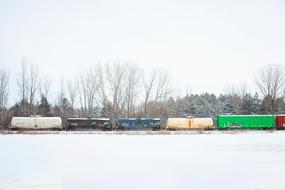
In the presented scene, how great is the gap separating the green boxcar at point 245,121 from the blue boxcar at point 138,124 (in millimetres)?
8296

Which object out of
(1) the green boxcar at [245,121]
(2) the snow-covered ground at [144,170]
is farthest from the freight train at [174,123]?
(2) the snow-covered ground at [144,170]

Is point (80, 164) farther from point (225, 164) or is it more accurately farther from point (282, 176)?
point (282, 176)

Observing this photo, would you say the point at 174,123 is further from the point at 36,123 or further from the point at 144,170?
the point at 144,170

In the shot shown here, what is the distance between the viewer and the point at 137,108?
66.4m

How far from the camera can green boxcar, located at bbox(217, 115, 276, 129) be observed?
157ft

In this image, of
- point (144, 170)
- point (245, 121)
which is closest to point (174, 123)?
point (245, 121)

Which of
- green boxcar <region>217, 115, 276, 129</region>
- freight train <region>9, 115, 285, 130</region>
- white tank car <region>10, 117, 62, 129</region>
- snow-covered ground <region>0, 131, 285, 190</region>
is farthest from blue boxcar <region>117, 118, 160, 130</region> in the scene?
snow-covered ground <region>0, 131, 285, 190</region>

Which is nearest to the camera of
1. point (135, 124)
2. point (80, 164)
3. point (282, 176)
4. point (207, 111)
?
point (282, 176)

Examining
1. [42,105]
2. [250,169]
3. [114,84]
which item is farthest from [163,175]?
[42,105]

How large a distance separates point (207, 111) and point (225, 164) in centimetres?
6574

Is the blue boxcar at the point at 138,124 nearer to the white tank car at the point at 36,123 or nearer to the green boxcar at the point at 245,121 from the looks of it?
the white tank car at the point at 36,123

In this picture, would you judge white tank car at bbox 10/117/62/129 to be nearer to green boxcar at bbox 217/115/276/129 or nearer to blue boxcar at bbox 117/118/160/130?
blue boxcar at bbox 117/118/160/130

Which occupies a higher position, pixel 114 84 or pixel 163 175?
pixel 114 84

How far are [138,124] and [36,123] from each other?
12.8m
